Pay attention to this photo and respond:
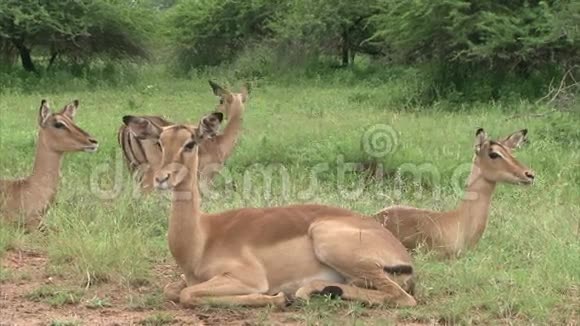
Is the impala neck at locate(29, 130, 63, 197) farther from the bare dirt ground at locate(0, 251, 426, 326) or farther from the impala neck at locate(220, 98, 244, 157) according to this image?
the impala neck at locate(220, 98, 244, 157)

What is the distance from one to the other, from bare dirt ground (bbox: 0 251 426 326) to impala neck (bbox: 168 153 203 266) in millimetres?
273

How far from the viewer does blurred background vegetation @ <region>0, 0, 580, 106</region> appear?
1452 cm

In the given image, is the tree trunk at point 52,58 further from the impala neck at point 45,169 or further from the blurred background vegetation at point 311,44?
the impala neck at point 45,169

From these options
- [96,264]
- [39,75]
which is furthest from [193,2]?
[96,264]

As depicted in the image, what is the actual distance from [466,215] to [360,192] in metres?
1.66

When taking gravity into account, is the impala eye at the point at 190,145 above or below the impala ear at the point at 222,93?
below

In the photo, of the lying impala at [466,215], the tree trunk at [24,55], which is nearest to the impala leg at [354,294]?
the lying impala at [466,215]

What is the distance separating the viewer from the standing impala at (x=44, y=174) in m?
6.53

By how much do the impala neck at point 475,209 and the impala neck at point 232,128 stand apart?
132 inches

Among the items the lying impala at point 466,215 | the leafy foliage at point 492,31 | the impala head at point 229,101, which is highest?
the leafy foliage at point 492,31

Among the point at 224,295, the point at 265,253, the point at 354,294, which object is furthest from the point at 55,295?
the point at 354,294

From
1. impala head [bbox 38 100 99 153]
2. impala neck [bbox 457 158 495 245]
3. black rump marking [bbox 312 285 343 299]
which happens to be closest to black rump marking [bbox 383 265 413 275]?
black rump marking [bbox 312 285 343 299]

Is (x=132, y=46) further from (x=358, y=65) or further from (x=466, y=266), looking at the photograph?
(x=466, y=266)

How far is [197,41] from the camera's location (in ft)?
80.8
